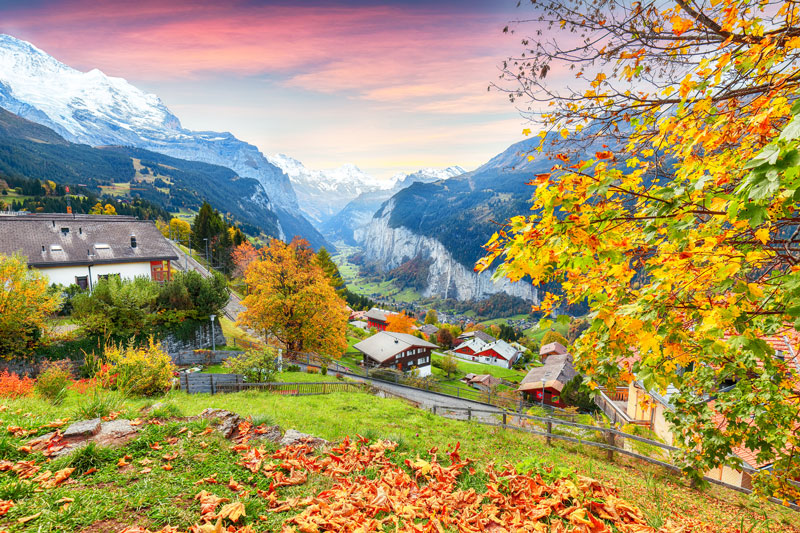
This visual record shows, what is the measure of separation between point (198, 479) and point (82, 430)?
2936 mm

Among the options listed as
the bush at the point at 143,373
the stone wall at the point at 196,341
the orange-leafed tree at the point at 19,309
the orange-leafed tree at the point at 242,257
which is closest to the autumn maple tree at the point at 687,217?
the bush at the point at 143,373

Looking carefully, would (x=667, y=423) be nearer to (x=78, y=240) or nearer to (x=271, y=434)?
(x=271, y=434)

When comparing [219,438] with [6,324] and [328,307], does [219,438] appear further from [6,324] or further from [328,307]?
[328,307]

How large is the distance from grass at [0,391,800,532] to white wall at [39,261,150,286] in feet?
84.9

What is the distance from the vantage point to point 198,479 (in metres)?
5.32

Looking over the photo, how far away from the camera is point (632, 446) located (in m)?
11.5

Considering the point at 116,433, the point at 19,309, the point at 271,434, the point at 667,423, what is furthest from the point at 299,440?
the point at 667,423

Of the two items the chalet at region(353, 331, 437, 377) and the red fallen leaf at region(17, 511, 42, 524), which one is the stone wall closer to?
the chalet at region(353, 331, 437, 377)

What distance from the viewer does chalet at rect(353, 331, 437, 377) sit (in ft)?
154

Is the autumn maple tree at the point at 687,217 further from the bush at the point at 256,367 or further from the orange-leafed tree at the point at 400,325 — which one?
the orange-leafed tree at the point at 400,325

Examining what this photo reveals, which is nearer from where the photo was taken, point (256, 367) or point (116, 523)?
point (116, 523)

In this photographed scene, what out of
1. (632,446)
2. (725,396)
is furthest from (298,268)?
(725,396)

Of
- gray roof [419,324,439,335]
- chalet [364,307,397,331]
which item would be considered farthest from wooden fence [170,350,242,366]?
gray roof [419,324,439,335]

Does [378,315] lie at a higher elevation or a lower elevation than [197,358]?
lower
